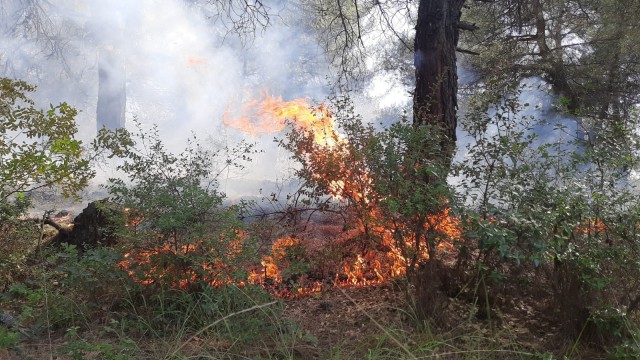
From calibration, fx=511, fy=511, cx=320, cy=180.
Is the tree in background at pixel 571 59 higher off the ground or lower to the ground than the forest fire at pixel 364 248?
higher

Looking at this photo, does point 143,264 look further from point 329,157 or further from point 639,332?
point 639,332

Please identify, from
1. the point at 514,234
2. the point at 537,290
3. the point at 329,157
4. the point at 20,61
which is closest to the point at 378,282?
the point at 329,157

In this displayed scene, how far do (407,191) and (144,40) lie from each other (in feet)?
90.2

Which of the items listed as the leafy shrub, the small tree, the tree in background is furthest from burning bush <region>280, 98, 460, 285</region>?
the tree in background

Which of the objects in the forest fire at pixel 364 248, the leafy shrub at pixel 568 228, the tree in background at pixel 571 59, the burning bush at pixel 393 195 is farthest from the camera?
the tree in background at pixel 571 59

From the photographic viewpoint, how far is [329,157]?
5.10 meters

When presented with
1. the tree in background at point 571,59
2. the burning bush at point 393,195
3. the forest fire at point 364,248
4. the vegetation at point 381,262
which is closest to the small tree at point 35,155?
the vegetation at point 381,262

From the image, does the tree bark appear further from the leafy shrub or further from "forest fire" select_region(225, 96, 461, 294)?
the leafy shrub

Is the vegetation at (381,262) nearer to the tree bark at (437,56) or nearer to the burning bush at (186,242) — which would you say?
the burning bush at (186,242)

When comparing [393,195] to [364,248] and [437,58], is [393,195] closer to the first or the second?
[364,248]

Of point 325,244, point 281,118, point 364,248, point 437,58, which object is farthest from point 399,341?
point 281,118

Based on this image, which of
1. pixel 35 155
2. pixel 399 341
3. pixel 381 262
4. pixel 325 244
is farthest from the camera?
pixel 325 244

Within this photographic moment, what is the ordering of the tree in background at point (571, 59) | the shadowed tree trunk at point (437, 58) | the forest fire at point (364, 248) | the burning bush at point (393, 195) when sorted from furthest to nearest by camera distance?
the tree in background at point (571, 59)
the shadowed tree trunk at point (437, 58)
the forest fire at point (364, 248)
the burning bush at point (393, 195)

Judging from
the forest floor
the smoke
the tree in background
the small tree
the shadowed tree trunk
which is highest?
the smoke
